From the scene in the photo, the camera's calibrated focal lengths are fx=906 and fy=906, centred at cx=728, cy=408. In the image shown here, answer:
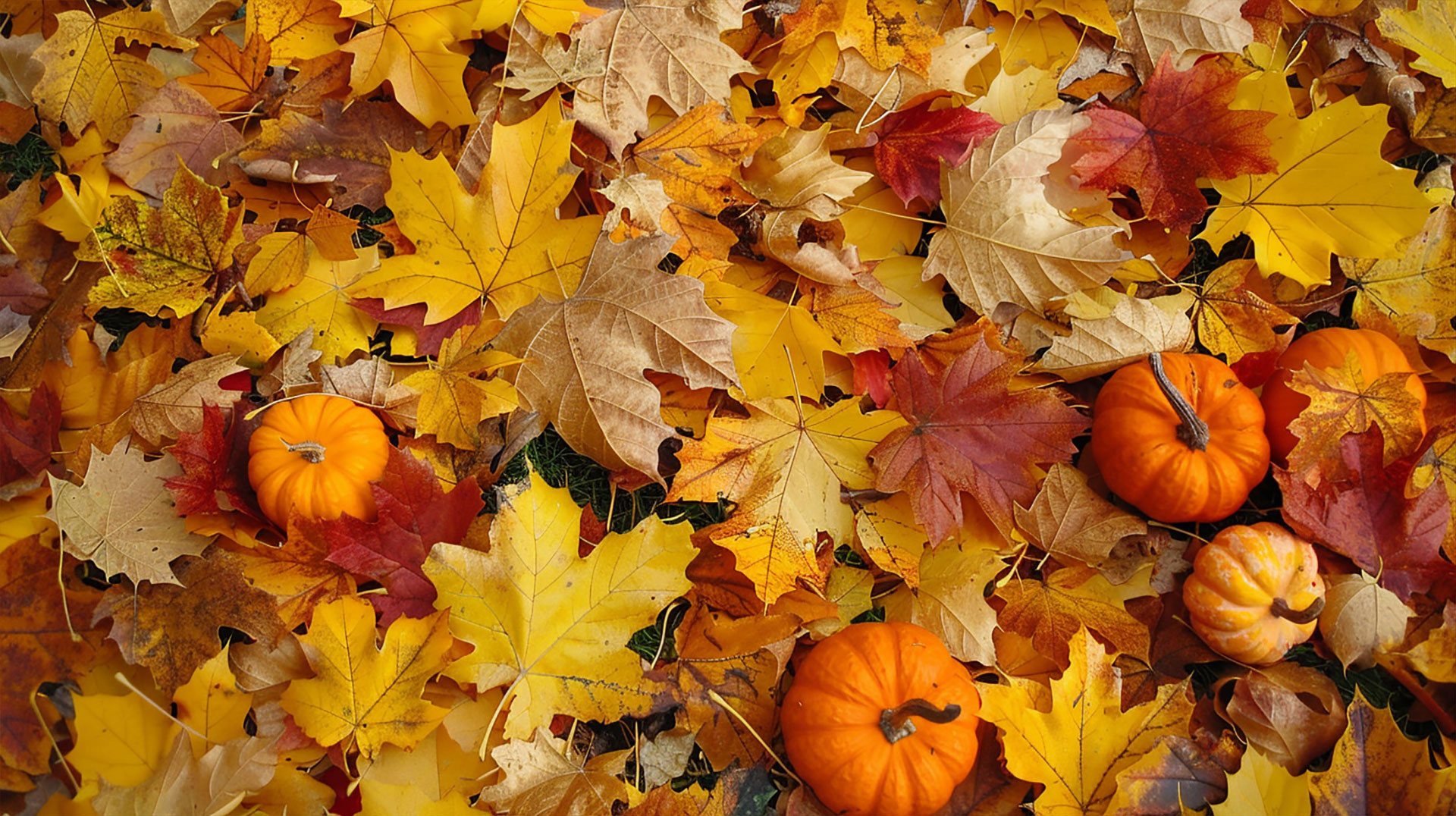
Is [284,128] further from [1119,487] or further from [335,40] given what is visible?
[1119,487]

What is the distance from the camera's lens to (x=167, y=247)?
6.17 ft

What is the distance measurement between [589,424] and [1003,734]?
101 cm

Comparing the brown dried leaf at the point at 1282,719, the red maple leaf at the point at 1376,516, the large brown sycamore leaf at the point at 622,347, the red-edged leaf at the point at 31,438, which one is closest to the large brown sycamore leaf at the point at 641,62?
the large brown sycamore leaf at the point at 622,347

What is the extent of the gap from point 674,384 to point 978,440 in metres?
0.65

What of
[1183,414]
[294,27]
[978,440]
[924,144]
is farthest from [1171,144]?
[294,27]

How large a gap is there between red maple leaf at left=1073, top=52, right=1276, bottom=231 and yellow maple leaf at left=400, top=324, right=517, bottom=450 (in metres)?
1.36

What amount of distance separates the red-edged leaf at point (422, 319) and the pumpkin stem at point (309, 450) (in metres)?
0.31

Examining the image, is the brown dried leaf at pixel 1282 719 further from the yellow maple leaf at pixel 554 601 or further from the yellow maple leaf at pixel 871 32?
the yellow maple leaf at pixel 871 32

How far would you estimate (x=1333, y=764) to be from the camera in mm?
1716

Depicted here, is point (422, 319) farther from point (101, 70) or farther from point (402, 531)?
point (101, 70)

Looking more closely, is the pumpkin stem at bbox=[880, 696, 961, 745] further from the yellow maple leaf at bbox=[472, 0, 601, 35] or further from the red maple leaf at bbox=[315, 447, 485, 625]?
the yellow maple leaf at bbox=[472, 0, 601, 35]

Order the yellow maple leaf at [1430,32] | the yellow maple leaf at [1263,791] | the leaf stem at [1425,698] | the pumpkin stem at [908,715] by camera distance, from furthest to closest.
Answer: the yellow maple leaf at [1430,32] → the leaf stem at [1425,698] → the yellow maple leaf at [1263,791] → the pumpkin stem at [908,715]

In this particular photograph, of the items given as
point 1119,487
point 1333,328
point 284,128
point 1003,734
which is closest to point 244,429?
point 284,128

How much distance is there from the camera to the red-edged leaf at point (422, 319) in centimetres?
190
